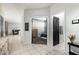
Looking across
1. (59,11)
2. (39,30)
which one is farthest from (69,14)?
(39,30)

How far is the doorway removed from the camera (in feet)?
7.48

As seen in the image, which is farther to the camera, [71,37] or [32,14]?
[32,14]

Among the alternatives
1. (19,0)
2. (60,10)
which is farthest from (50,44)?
(19,0)

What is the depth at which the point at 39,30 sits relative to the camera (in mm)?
2291

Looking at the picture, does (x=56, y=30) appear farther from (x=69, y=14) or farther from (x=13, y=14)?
(x=13, y=14)

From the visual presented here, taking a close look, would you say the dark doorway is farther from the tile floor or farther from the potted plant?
the potted plant

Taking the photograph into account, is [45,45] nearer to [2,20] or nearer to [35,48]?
[35,48]

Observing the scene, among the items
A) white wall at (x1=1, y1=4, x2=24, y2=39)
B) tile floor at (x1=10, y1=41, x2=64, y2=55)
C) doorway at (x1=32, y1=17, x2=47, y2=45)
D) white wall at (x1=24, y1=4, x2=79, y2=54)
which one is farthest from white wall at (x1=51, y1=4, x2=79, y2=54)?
white wall at (x1=1, y1=4, x2=24, y2=39)

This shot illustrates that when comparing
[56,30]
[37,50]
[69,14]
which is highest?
[69,14]

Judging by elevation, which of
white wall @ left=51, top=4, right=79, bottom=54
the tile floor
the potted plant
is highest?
white wall @ left=51, top=4, right=79, bottom=54

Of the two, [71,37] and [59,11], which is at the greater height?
[59,11]

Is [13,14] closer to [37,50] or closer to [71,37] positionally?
[37,50]

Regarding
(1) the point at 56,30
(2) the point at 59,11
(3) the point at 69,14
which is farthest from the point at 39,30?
(3) the point at 69,14

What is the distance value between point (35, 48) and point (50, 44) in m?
0.33
